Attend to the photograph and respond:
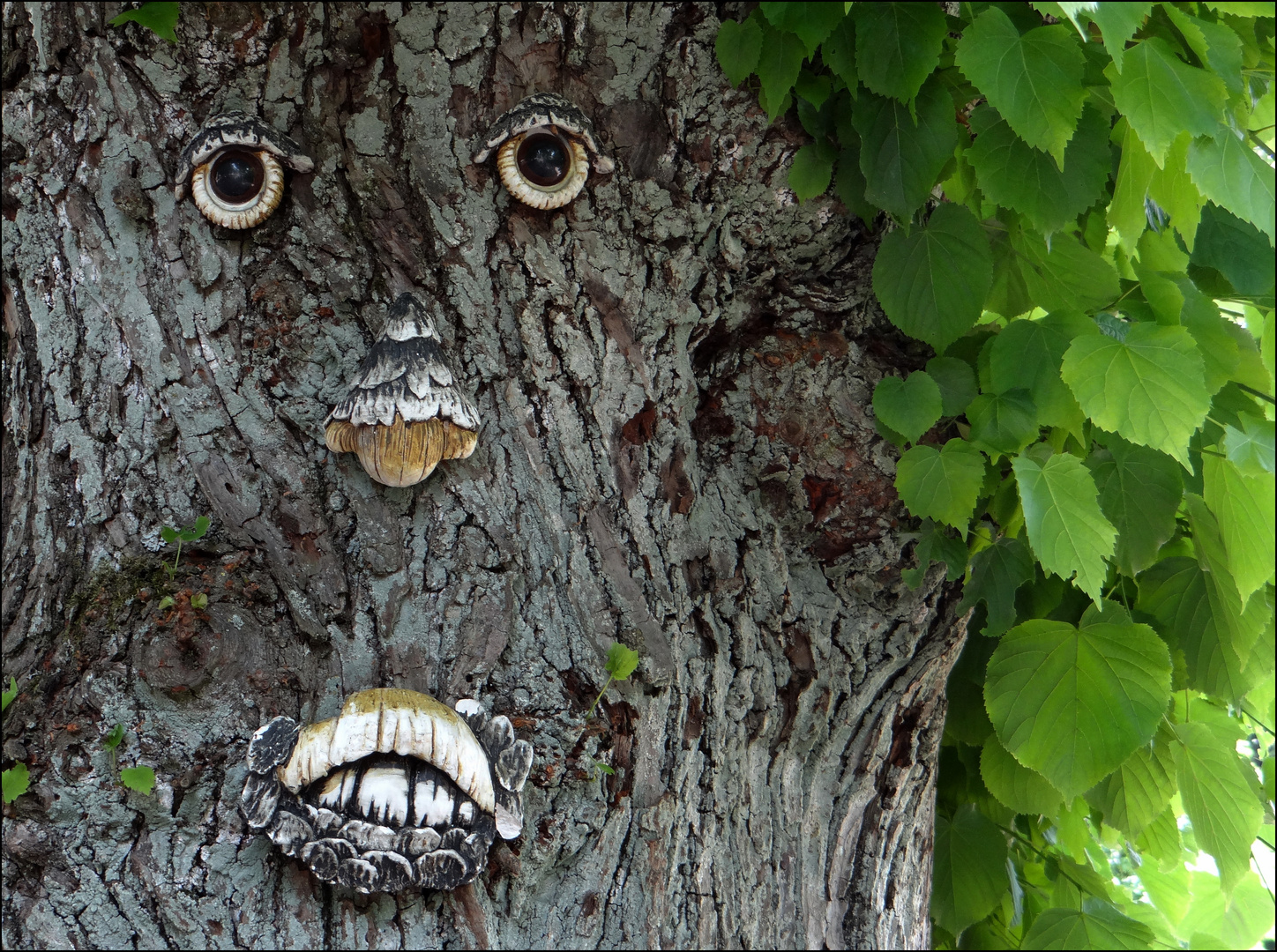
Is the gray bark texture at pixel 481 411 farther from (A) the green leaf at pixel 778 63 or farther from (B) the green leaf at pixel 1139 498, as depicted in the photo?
(B) the green leaf at pixel 1139 498

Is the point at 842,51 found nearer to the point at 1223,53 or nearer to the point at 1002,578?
the point at 1223,53

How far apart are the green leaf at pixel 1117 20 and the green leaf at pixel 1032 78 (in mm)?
133

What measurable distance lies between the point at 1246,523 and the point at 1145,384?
0.85 ft

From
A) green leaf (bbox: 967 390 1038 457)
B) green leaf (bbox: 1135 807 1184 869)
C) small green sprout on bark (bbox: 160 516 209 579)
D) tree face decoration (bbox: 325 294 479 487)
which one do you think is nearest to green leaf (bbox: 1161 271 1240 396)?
green leaf (bbox: 967 390 1038 457)

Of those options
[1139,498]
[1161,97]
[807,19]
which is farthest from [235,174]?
[1139,498]

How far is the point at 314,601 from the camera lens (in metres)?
1.07

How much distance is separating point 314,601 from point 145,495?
Answer: 244mm

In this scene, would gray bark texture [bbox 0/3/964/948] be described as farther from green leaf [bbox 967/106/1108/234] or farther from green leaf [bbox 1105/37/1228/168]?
green leaf [bbox 1105/37/1228/168]

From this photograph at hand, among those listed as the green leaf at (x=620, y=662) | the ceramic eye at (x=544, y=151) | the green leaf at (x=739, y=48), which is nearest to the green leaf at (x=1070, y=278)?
the green leaf at (x=739, y=48)

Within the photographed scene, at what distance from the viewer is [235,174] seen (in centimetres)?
107

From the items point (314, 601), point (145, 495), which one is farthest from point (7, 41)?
point (314, 601)

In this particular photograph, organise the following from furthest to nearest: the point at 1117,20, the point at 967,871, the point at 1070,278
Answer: the point at 967,871
the point at 1070,278
the point at 1117,20

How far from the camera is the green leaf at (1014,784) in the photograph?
4.19 ft

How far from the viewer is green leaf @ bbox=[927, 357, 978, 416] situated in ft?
3.69
